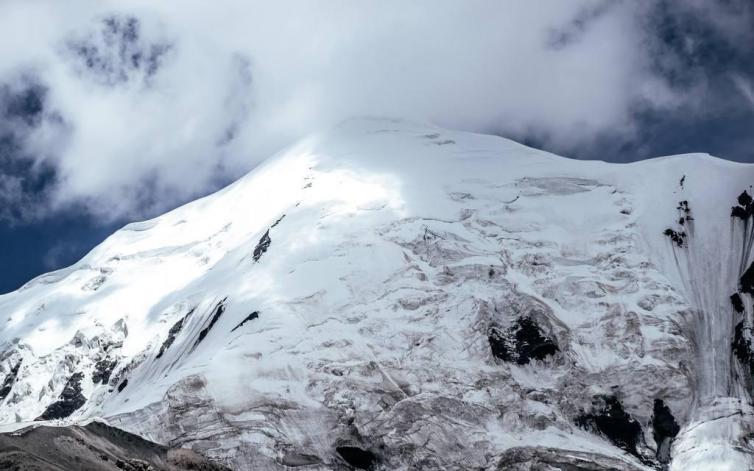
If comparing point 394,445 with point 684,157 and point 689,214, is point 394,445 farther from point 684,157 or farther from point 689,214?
point 684,157

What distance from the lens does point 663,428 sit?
89.4 m

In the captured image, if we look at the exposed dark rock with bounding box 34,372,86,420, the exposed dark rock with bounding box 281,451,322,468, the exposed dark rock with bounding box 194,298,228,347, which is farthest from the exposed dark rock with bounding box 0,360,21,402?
the exposed dark rock with bounding box 281,451,322,468

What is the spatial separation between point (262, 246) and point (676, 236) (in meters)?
58.2

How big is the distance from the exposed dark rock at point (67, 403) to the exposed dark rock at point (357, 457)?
4850cm

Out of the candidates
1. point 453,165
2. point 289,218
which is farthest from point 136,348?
point 453,165

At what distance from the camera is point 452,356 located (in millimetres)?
95938

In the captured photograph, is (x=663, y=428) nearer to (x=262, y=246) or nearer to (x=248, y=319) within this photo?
(x=248, y=319)

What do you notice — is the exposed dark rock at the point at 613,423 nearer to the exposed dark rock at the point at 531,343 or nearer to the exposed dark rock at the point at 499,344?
the exposed dark rock at the point at 531,343

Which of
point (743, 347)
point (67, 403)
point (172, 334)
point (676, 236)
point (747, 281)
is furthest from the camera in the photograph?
point (172, 334)

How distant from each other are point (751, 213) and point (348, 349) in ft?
198

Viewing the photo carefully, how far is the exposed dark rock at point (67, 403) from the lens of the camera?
377ft

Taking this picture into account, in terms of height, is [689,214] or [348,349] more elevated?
[689,214]

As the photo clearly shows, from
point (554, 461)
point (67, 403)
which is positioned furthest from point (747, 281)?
point (67, 403)

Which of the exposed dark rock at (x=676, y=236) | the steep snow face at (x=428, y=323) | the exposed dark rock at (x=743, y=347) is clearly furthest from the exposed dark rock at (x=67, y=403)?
the exposed dark rock at (x=743, y=347)
